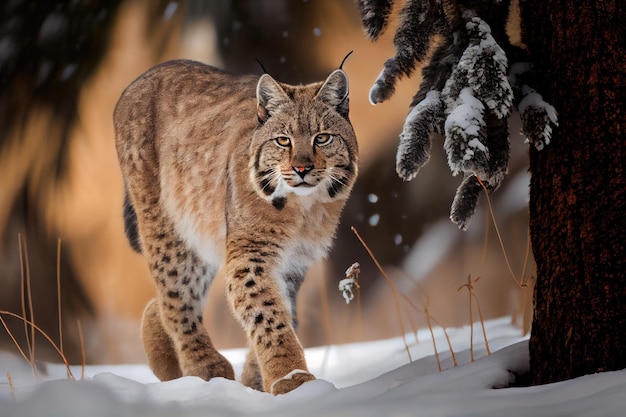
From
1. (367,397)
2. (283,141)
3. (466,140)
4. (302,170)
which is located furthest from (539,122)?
(283,141)

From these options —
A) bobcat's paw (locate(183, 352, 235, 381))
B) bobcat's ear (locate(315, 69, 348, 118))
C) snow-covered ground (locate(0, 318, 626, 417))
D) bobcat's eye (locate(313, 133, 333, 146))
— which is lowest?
bobcat's paw (locate(183, 352, 235, 381))

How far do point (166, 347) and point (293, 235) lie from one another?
851 mm

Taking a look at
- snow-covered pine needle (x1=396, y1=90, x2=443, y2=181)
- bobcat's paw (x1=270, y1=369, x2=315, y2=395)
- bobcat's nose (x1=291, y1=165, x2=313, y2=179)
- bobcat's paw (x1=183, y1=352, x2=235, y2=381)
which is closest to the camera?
snow-covered pine needle (x1=396, y1=90, x2=443, y2=181)

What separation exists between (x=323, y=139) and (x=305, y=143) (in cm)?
7

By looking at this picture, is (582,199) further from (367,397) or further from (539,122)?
(367,397)

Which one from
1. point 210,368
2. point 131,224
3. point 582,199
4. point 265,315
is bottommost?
point 210,368

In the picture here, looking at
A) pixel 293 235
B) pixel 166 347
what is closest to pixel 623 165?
pixel 293 235

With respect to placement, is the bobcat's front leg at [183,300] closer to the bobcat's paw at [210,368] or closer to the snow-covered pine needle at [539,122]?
the bobcat's paw at [210,368]

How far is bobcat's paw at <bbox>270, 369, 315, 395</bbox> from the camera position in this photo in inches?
90.2

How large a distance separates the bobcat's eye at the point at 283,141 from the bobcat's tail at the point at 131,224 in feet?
2.67

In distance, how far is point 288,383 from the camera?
2.30 meters

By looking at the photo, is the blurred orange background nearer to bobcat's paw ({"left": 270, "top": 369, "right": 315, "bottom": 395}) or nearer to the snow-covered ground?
bobcat's paw ({"left": 270, "top": 369, "right": 315, "bottom": 395})

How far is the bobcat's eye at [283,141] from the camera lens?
8.52 ft

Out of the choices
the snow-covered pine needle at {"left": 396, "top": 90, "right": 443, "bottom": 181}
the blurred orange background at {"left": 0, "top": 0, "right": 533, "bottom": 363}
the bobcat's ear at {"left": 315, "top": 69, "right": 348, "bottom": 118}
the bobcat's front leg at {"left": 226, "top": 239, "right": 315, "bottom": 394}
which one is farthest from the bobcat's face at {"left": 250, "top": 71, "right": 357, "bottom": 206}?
the blurred orange background at {"left": 0, "top": 0, "right": 533, "bottom": 363}
